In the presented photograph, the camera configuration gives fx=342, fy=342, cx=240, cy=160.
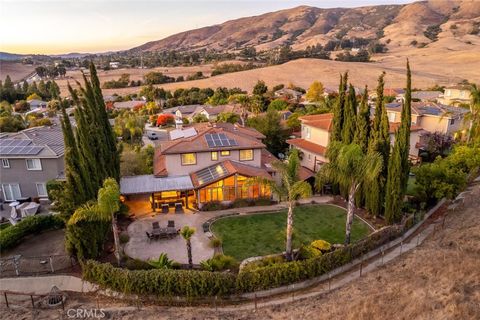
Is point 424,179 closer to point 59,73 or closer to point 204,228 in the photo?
point 204,228

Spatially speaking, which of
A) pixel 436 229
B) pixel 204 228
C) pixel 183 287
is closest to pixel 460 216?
pixel 436 229

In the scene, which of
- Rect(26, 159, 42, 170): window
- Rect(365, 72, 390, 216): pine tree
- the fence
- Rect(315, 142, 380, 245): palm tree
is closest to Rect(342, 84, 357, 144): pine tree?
Rect(365, 72, 390, 216): pine tree

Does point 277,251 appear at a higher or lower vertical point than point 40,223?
lower

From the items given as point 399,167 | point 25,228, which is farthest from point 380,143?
point 25,228

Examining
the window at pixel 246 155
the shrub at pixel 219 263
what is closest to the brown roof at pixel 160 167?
the window at pixel 246 155

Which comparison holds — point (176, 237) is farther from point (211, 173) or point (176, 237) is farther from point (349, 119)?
point (349, 119)

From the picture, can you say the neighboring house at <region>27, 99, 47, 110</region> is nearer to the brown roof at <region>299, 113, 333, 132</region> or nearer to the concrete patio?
the concrete patio

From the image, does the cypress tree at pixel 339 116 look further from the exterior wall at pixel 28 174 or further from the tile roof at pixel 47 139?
the exterior wall at pixel 28 174

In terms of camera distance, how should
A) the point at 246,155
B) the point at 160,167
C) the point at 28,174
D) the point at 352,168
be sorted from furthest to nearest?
the point at 160,167 → the point at 246,155 → the point at 28,174 → the point at 352,168
